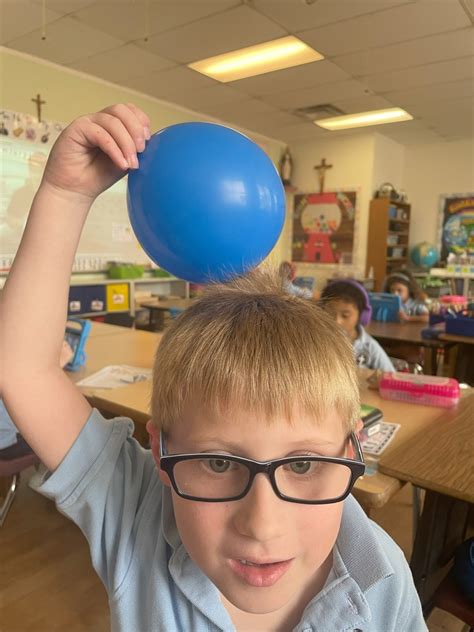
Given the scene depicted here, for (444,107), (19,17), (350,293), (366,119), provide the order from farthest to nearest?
1. (366,119)
2. (444,107)
3. (19,17)
4. (350,293)

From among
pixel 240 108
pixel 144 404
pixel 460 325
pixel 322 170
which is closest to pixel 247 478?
pixel 144 404

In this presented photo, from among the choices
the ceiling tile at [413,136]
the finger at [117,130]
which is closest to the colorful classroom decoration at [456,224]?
the ceiling tile at [413,136]

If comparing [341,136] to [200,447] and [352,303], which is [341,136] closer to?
[352,303]

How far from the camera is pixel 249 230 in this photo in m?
0.65

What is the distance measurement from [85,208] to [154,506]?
417 millimetres

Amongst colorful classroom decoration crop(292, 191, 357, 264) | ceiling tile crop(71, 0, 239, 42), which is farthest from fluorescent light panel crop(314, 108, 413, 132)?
ceiling tile crop(71, 0, 239, 42)

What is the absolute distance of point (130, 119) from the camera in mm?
587

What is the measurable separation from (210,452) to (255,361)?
0.11 m

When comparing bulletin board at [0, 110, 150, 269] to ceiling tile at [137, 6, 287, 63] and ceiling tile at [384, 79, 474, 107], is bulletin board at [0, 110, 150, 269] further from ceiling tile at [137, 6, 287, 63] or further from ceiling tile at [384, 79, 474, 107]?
ceiling tile at [384, 79, 474, 107]

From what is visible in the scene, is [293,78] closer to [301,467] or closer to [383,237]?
[383,237]

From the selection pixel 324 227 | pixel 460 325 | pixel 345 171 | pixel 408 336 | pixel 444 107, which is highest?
pixel 444 107

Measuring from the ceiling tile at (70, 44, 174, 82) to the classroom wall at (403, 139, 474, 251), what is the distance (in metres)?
4.49

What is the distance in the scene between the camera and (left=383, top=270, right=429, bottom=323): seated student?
4051 mm

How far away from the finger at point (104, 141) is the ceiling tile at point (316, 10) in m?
3.01
